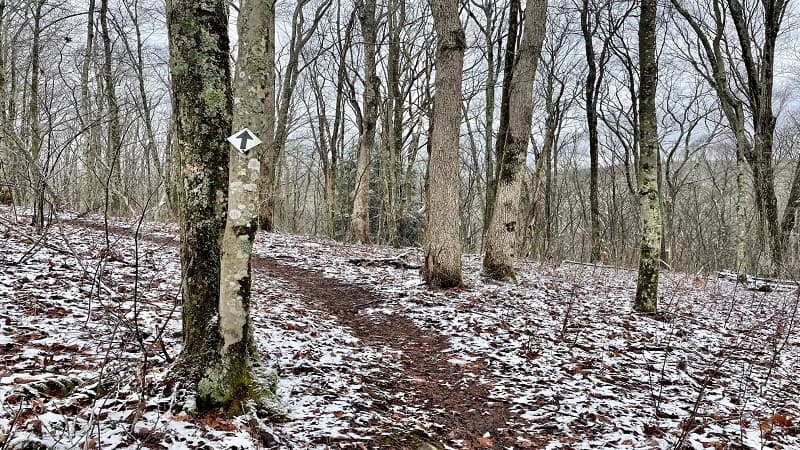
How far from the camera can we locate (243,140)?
10.2 feet

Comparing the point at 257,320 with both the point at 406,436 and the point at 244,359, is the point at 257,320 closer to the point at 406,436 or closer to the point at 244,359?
the point at 244,359

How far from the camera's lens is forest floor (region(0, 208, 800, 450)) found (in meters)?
2.96

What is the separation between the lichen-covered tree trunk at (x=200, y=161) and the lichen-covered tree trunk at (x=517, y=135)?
6.53m

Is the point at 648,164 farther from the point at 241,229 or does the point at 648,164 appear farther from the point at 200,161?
the point at 200,161

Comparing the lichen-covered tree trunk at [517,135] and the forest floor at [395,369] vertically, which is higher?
the lichen-covered tree trunk at [517,135]

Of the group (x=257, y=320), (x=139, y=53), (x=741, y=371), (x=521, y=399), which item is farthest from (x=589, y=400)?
(x=139, y=53)

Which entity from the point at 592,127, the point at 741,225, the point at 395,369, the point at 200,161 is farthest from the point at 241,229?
the point at 592,127

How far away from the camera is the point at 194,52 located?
3211mm

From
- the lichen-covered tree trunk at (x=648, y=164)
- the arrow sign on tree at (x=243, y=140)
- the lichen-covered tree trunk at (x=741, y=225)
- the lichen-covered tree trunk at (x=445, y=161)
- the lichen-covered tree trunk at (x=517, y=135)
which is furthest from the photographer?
the lichen-covered tree trunk at (x=741, y=225)

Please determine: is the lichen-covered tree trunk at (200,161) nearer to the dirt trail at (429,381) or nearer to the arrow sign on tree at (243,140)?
the arrow sign on tree at (243,140)

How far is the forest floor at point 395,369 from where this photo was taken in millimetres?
2961

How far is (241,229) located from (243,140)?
62 cm

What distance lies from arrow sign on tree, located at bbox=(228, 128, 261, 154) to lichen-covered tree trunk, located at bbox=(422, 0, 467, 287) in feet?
16.5

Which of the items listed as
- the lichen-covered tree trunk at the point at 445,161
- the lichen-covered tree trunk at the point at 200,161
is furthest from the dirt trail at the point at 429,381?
the lichen-covered tree trunk at the point at 200,161
